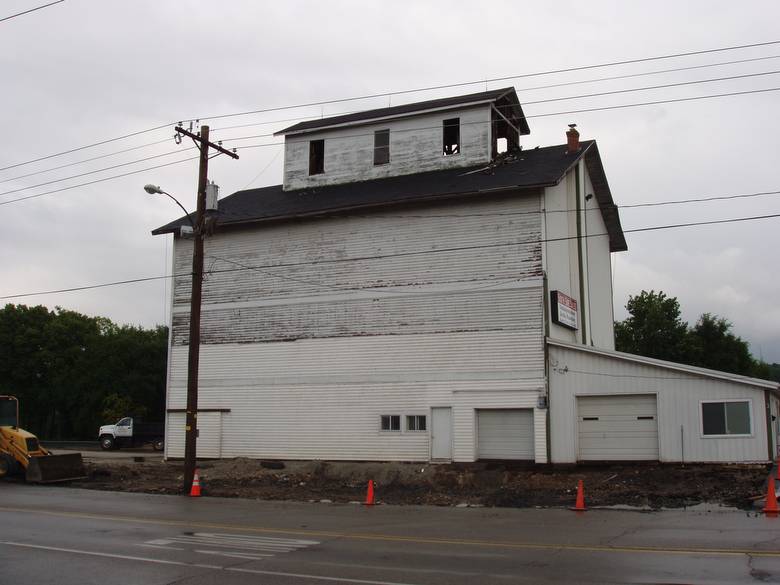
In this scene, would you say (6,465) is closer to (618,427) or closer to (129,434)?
(618,427)

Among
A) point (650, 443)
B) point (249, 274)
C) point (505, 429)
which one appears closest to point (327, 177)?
point (249, 274)

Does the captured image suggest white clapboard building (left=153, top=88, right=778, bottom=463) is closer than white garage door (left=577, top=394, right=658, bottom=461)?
No

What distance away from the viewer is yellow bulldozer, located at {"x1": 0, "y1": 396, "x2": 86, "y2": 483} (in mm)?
25469

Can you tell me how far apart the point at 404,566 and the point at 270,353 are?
21811 mm

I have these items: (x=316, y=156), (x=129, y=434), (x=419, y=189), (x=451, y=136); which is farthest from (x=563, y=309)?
(x=129, y=434)

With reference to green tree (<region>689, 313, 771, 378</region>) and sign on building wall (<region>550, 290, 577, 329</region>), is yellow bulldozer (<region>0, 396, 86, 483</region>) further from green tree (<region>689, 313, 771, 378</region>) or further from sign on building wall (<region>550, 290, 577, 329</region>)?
green tree (<region>689, 313, 771, 378</region>)

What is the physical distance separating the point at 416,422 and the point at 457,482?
12.4 feet

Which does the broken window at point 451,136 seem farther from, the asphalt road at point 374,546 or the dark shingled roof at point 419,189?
the asphalt road at point 374,546

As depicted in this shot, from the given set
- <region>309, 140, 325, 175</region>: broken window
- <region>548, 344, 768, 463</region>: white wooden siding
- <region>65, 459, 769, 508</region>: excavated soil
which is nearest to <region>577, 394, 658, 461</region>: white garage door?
<region>548, 344, 768, 463</region>: white wooden siding

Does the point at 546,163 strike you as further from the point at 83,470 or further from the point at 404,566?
the point at 404,566

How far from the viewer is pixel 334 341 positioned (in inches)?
1206

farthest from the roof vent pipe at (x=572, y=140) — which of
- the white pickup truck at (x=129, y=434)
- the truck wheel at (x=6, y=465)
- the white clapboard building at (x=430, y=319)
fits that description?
the white pickup truck at (x=129, y=434)

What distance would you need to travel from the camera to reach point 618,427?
26.0 meters

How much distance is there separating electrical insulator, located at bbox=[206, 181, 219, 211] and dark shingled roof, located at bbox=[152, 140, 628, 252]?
0.56 metres
